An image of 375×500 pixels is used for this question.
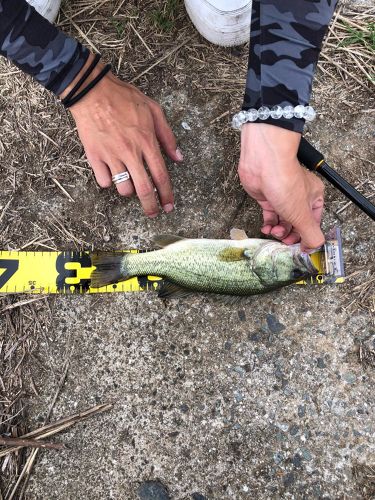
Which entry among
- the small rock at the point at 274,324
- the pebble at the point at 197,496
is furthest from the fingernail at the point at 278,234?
the pebble at the point at 197,496

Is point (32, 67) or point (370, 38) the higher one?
point (32, 67)

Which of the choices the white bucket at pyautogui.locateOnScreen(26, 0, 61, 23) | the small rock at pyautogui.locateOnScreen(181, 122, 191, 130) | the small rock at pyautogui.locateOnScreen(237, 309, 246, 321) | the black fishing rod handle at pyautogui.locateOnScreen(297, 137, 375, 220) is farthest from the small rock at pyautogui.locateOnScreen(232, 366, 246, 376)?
the white bucket at pyautogui.locateOnScreen(26, 0, 61, 23)

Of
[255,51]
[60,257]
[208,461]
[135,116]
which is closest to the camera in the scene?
[255,51]

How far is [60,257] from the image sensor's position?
319 cm

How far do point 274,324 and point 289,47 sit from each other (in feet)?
5.73

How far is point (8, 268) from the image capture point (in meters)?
3.16

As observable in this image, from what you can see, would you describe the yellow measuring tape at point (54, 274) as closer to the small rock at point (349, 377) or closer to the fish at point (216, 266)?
the fish at point (216, 266)

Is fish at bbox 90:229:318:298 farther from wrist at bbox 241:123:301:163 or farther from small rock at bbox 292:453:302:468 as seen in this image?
small rock at bbox 292:453:302:468

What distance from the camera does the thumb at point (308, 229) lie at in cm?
248

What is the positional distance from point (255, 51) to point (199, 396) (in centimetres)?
212

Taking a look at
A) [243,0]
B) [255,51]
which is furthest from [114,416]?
[243,0]

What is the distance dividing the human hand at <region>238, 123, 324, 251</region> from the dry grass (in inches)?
30.9

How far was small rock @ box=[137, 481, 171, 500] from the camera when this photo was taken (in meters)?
2.94

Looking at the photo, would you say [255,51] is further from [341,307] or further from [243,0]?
[341,307]
